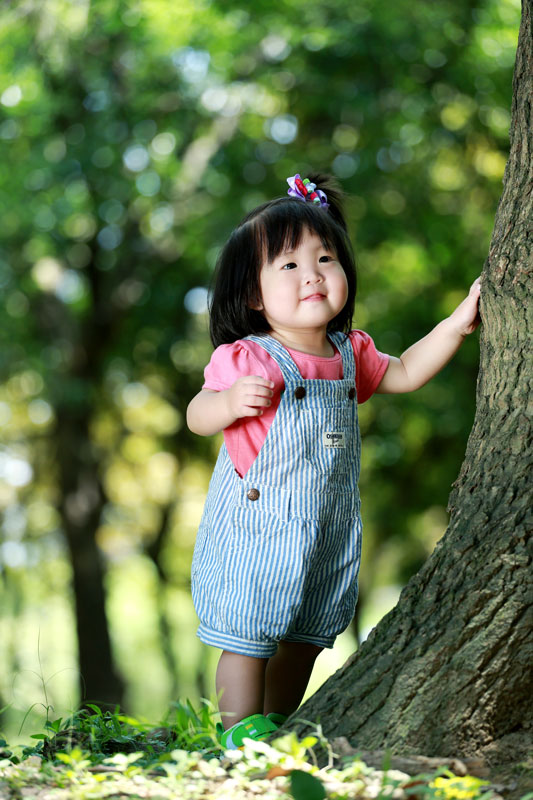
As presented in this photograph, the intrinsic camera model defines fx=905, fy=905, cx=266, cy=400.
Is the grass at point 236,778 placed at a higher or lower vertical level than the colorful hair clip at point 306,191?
lower

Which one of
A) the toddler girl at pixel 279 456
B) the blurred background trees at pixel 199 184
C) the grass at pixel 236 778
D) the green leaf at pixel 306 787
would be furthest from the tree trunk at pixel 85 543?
the green leaf at pixel 306 787

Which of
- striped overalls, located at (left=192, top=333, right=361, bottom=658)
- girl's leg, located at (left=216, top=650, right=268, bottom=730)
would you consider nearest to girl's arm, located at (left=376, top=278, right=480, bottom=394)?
striped overalls, located at (left=192, top=333, right=361, bottom=658)

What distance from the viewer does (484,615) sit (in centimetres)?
221

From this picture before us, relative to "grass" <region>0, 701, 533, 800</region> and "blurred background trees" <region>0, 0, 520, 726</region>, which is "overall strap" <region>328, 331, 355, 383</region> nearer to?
"grass" <region>0, 701, 533, 800</region>

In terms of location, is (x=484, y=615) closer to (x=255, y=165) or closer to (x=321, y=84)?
(x=321, y=84)

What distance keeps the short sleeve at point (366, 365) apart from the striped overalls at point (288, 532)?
21cm

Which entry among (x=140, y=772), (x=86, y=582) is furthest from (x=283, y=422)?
(x=86, y=582)

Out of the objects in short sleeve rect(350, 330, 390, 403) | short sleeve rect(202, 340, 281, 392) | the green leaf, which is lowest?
the green leaf

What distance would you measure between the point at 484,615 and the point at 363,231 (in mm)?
7485

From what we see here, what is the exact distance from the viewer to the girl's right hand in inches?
101

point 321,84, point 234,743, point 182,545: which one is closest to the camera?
point 234,743

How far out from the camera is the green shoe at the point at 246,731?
256 cm

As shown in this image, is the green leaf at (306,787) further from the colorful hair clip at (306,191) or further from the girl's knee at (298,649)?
the colorful hair clip at (306,191)

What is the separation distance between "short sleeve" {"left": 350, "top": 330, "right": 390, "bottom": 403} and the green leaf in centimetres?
142
